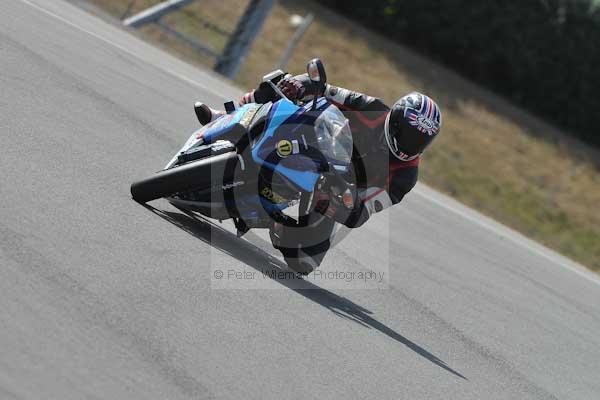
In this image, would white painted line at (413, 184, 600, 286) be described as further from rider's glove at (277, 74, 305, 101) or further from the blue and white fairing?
the blue and white fairing

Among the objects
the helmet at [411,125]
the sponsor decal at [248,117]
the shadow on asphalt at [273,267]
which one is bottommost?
the shadow on asphalt at [273,267]

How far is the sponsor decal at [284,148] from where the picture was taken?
23.4 ft

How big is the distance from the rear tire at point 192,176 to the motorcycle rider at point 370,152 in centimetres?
66

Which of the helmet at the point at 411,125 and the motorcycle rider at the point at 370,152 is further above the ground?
the helmet at the point at 411,125

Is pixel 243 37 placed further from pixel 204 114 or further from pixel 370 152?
pixel 370 152

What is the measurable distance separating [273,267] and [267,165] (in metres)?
1.03

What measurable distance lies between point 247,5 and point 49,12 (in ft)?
15.8

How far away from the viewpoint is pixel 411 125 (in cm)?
758

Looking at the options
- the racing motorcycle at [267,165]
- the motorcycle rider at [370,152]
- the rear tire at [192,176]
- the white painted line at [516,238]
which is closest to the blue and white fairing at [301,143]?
the racing motorcycle at [267,165]

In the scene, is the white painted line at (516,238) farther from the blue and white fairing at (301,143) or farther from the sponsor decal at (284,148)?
the sponsor decal at (284,148)

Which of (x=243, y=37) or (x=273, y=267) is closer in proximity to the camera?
(x=273, y=267)

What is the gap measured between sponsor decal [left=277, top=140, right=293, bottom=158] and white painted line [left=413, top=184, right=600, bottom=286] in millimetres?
7421

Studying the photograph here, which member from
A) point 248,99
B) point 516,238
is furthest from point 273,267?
point 516,238

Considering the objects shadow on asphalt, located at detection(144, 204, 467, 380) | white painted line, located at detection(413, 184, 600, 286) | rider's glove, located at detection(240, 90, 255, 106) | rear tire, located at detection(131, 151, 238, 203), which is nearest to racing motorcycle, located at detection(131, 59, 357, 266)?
rear tire, located at detection(131, 151, 238, 203)
